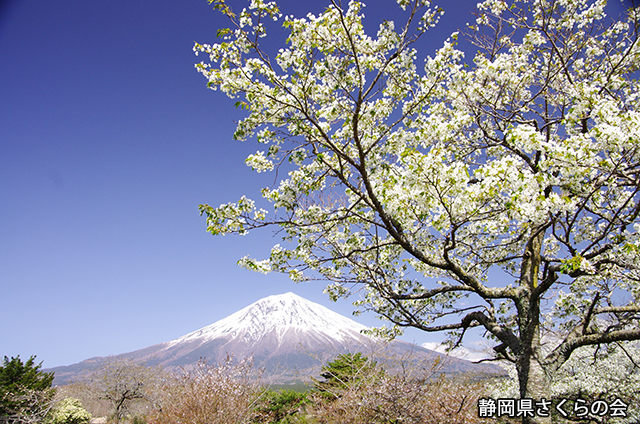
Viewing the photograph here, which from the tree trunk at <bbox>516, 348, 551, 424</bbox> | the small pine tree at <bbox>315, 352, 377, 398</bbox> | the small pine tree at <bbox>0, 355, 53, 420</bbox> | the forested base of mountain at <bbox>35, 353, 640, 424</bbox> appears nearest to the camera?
the tree trunk at <bbox>516, 348, 551, 424</bbox>

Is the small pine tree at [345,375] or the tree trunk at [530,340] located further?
the small pine tree at [345,375]

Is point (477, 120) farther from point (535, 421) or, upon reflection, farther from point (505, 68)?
point (535, 421)

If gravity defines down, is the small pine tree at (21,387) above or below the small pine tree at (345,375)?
below

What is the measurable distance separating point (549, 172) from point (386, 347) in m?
8.95

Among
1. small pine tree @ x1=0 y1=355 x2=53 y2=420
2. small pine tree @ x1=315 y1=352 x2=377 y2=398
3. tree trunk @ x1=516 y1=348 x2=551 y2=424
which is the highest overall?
tree trunk @ x1=516 y1=348 x2=551 y2=424

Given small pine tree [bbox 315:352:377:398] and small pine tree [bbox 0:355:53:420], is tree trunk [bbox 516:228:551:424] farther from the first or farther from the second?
small pine tree [bbox 0:355:53:420]

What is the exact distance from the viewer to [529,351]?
5.60m

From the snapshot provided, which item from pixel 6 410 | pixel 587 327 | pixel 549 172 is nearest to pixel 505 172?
pixel 549 172

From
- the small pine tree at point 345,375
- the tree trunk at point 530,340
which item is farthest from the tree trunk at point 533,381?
the small pine tree at point 345,375

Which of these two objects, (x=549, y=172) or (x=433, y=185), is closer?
(x=549, y=172)

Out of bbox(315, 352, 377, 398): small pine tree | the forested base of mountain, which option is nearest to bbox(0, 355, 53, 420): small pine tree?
the forested base of mountain

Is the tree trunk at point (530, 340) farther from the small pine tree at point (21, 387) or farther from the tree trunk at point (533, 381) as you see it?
the small pine tree at point (21, 387)

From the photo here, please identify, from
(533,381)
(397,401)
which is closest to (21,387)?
(397,401)

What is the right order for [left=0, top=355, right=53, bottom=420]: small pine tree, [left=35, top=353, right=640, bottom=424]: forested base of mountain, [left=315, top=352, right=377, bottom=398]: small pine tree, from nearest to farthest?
[left=35, top=353, right=640, bottom=424]: forested base of mountain, [left=315, top=352, right=377, bottom=398]: small pine tree, [left=0, top=355, right=53, bottom=420]: small pine tree
